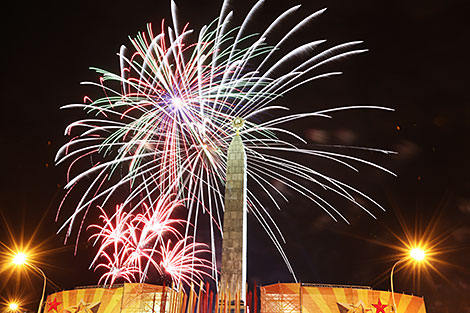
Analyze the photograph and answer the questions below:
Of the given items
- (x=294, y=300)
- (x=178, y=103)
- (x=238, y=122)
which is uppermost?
(x=238, y=122)

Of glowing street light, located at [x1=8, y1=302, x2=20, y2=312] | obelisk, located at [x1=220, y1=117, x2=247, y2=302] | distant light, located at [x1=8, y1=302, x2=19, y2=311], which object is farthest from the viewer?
distant light, located at [x1=8, y1=302, x2=19, y2=311]

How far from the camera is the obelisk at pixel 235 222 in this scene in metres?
30.5

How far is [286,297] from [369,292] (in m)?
7.78

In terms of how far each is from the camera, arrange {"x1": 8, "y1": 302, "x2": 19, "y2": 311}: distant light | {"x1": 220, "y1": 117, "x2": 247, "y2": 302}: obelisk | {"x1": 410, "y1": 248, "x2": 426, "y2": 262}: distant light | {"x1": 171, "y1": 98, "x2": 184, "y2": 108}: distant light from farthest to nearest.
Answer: {"x1": 8, "y1": 302, "x2": 19, "y2": 311}: distant light → {"x1": 171, "y1": 98, "x2": 184, "y2": 108}: distant light → {"x1": 220, "y1": 117, "x2": 247, "y2": 302}: obelisk → {"x1": 410, "y1": 248, "x2": 426, "y2": 262}: distant light

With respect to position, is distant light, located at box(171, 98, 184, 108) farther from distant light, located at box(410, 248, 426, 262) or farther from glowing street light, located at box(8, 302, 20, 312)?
glowing street light, located at box(8, 302, 20, 312)

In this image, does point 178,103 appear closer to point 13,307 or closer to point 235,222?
point 235,222

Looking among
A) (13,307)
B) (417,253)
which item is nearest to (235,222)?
(417,253)

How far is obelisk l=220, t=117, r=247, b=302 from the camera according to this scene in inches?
1203

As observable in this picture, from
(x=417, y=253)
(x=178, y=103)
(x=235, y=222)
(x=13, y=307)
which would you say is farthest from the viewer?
(x=13, y=307)

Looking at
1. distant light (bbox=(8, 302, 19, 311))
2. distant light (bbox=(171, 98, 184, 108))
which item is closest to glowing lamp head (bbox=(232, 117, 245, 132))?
distant light (bbox=(171, 98, 184, 108))

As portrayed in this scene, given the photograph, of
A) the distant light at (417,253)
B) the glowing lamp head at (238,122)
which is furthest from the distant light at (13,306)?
the distant light at (417,253)

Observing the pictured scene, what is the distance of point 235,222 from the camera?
105ft

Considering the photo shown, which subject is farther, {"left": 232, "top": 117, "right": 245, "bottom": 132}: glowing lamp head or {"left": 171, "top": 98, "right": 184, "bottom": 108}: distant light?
{"left": 232, "top": 117, "right": 245, "bottom": 132}: glowing lamp head

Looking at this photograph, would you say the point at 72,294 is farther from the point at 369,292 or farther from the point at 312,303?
the point at 369,292
